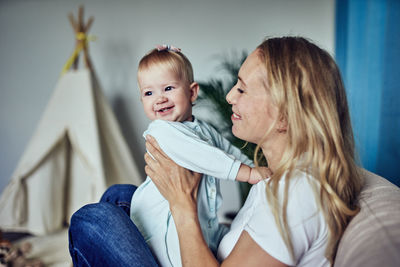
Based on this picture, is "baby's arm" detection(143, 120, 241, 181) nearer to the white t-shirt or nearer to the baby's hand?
the baby's hand

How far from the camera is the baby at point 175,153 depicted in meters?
1.11

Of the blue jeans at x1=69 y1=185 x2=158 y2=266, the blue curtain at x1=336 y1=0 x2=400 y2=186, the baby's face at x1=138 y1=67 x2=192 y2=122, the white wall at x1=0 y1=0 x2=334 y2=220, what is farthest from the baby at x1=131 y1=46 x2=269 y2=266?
the white wall at x1=0 y1=0 x2=334 y2=220

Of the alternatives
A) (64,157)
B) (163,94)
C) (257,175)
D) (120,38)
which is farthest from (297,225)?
(120,38)

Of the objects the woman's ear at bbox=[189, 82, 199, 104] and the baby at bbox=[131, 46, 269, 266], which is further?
the woman's ear at bbox=[189, 82, 199, 104]

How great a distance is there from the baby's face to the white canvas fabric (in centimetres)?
149

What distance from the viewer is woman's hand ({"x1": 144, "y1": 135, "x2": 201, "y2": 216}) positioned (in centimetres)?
112

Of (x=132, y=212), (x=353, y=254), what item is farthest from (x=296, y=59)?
(x=132, y=212)

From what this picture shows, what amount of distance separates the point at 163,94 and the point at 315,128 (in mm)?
547

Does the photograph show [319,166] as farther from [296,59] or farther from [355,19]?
[355,19]

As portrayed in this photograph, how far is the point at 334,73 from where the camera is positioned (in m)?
0.96

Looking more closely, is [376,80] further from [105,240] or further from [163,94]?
[105,240]

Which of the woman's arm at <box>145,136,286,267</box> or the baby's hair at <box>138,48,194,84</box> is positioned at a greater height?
the baby's hair at <box>138,48,194,84</box>

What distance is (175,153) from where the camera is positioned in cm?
116

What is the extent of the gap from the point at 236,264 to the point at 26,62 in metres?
3.13
